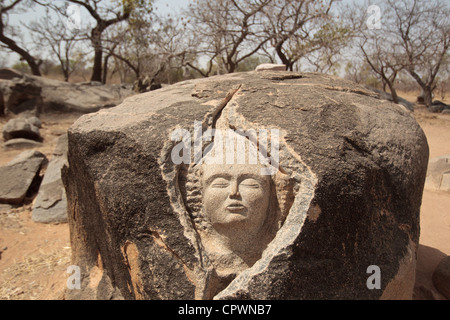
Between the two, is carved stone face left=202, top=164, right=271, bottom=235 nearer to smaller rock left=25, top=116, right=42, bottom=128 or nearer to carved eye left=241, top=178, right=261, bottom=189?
carved eye left=241, top=178, right=261, bottom=189

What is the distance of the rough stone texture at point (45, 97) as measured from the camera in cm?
823

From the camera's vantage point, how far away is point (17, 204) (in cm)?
458

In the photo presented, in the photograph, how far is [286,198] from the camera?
6.28 feet

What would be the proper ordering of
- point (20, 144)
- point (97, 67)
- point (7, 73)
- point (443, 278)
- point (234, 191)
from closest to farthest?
point (234, 191)
point (443, 278)
point (20, 144)
point (7, 73)
point (97, 67)

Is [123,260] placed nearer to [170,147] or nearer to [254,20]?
[170,147]

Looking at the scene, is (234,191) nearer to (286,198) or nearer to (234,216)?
(234,216)

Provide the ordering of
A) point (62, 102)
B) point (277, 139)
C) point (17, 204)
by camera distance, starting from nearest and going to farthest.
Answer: point (277, 139) → point (17, 204) → point (62, 102)

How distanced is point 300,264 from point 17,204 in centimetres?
407

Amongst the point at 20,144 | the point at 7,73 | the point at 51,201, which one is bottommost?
the point at 51,201

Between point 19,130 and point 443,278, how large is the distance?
22.4 ft

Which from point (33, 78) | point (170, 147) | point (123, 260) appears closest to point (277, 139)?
point (170, 147)

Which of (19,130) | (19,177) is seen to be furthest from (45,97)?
(19,177)

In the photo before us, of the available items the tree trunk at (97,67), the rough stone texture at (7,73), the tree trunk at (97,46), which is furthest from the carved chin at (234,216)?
the tree trunk at (97,67)

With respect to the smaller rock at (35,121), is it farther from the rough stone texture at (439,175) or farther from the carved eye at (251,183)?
the rough stone texture at (439,175)
